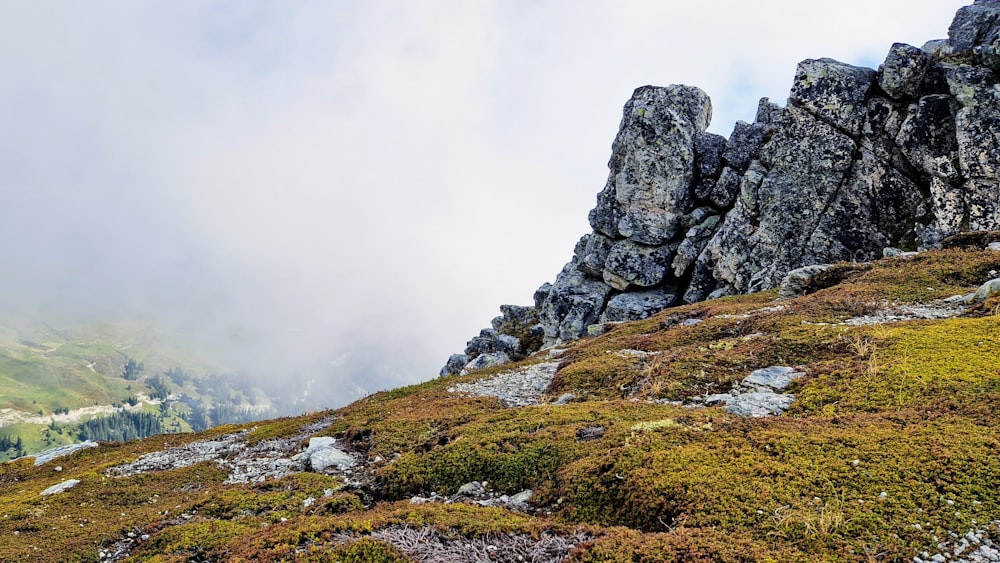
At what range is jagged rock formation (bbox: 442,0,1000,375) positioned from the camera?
159 ft

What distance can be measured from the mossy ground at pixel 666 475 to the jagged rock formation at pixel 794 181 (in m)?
31.9

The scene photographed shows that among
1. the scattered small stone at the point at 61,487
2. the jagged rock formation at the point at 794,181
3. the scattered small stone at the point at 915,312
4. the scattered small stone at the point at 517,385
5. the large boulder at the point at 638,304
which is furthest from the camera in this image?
the large boulder at the point at 638,304

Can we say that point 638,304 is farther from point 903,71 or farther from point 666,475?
point 666,475

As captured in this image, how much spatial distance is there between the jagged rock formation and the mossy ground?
31.9m

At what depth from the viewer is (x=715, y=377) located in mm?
23406

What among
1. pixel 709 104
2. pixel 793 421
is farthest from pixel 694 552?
pixel 709 104

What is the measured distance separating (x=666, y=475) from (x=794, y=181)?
56257mm

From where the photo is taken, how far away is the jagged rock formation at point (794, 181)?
48438 millimetres

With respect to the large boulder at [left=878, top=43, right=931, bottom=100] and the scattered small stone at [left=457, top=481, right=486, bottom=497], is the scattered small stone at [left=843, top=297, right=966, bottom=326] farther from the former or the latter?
the large boulder at [left=878, top=43, right=931, bottom=100]

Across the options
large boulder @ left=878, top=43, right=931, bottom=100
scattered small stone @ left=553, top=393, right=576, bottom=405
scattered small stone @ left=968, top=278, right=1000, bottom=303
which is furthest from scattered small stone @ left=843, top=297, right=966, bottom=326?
large boulder @ left=878, top=43, right=931, bottom=100

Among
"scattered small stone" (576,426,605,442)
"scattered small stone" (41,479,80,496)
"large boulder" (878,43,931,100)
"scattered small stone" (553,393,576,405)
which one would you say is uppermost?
"large boulder" (878,43,931,100)

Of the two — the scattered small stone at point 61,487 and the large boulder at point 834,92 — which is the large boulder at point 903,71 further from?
the scattered small stone at point 61,487

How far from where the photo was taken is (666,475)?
41.3 ft

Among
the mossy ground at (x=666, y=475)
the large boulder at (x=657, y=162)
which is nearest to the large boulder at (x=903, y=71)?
the large boulder at (x=657, y=162)
